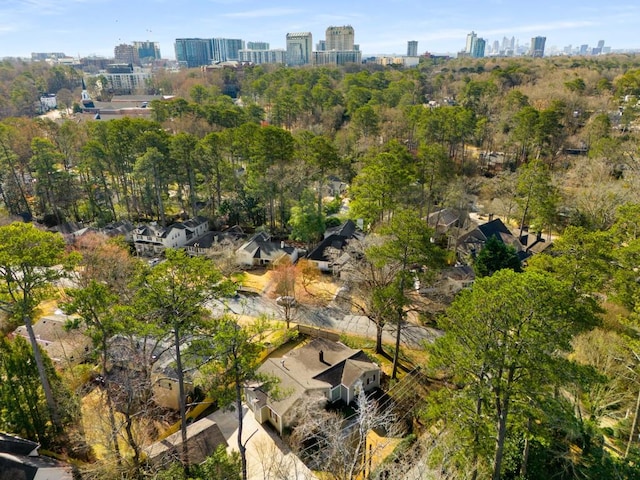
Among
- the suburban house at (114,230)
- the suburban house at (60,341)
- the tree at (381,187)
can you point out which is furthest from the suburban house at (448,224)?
the suburban house at (114,230)

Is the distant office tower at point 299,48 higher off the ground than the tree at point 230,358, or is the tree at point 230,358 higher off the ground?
the distant office tower at point 299,48

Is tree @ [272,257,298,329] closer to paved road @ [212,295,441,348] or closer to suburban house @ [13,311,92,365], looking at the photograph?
paved road @ [212,295,441,348]

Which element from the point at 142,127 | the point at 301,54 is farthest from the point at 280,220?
the point at 301,54

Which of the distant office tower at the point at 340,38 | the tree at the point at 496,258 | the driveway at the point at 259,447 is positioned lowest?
the driveway at the point at 259,447

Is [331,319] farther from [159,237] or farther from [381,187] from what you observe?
[159,237]

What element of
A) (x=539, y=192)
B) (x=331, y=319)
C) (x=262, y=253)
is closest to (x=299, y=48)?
(x=262, y=253)

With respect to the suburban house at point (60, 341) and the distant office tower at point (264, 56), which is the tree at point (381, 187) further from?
the distant office tower at point (264, 56)
